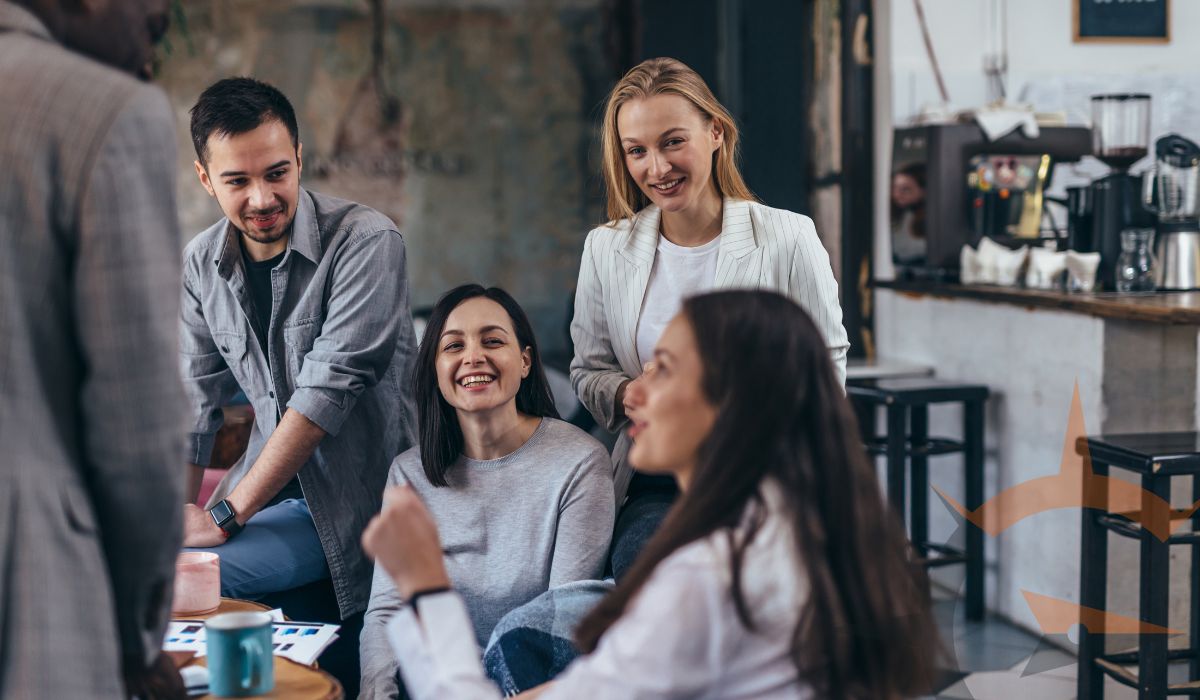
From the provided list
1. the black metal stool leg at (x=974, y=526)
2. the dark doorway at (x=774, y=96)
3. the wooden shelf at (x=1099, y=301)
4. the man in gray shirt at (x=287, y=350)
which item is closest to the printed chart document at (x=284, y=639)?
the man in gray shirt at (x=287, y=350)

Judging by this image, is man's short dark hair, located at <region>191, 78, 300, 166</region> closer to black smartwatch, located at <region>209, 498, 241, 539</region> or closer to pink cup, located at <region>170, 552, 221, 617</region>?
black smartwatch, located at <region>209, 498, 241, 539</region>

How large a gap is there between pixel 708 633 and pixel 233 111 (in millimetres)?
1609

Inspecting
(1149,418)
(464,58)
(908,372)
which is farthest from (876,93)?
(464,58)

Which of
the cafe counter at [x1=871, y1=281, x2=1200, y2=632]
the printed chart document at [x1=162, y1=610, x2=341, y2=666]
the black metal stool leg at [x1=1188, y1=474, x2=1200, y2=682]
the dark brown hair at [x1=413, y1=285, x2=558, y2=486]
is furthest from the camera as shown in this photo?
the cafe counter at [x1=871, y1=281, x2=1200, y2=632]

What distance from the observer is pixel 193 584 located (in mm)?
2125

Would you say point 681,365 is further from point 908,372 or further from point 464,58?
point 464,58

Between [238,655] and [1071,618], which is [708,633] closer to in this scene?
[238,655]

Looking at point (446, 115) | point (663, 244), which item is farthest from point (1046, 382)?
point (446, 115)

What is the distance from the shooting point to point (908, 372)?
4828mm

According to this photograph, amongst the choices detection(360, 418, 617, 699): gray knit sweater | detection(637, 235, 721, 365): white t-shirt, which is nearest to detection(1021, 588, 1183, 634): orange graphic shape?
detection(637, 235, 721, 365): white t-shirt

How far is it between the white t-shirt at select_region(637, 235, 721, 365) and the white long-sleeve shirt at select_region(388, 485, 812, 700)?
1.29 m

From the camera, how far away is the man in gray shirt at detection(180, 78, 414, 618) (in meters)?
2.51

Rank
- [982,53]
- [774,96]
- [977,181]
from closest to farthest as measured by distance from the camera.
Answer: [977,181] < [982,53] < [774,96]

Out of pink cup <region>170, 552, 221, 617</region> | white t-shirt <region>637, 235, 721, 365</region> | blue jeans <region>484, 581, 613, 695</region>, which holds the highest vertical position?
white t-shirt <region>637, 235, 721, 365</region>
